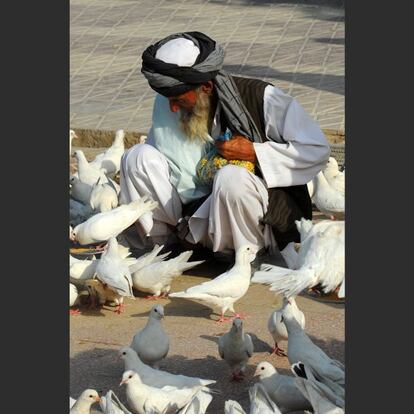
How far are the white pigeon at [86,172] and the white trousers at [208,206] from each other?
0.93 m

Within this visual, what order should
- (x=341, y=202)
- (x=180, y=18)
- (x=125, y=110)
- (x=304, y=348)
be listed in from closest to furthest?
1. (x=304, y=348)
2. (x=341, y=202)
3. (x=125, y=110)
4. (x=180, y=18)

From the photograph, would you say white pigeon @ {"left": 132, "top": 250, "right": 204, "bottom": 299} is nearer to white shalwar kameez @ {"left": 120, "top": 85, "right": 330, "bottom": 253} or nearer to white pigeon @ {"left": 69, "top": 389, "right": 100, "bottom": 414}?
white shalwar kameez @ {"left": 120, "top": 85, "right": 330, "bottom": 253}

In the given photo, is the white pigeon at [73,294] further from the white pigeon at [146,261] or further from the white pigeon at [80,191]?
the white pigeon at [80,191]

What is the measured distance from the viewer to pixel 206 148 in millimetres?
6957

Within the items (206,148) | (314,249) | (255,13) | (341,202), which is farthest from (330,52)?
(314,249)

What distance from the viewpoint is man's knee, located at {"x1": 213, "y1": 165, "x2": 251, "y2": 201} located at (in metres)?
6.68

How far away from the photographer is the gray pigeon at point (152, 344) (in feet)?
18.4

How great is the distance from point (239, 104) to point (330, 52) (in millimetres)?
4933

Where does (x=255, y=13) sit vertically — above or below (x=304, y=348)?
below

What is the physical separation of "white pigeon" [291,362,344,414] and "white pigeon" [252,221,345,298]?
1.78ft

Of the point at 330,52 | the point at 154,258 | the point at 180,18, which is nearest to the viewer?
the point at 154,258

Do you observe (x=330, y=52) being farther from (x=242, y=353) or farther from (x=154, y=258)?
(x=242, y=353)

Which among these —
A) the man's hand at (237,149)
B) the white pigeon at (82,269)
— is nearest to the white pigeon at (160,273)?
the white pigeon at (82,269)

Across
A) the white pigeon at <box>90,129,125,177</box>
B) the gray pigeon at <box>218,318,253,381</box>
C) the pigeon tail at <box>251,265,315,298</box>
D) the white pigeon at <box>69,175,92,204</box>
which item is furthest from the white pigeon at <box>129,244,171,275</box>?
the white pigeon at <box>90,129,125,177</box>
